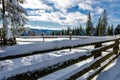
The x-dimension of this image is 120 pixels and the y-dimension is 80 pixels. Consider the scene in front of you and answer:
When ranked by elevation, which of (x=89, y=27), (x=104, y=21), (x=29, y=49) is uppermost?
(x=104, y=21)

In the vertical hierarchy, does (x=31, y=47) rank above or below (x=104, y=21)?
below

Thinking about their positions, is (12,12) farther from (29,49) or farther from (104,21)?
(104,21)

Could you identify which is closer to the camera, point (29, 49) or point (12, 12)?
point (29, 49)

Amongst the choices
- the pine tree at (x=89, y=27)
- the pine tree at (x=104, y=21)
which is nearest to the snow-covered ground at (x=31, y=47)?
the pine tree at (x=89, y=27)

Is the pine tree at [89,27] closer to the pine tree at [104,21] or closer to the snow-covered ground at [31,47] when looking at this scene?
the pine tree at [104,21]

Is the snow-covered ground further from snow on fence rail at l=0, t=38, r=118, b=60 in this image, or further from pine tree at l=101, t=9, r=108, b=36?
pine tree at l=101, t=9, r=108, b=36

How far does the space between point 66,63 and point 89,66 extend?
2.12 meters

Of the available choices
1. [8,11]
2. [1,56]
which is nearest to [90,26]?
[8,11]

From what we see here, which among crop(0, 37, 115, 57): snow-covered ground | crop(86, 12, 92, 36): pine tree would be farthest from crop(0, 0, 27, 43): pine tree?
crop(86, 12, 92, 36): pine tree

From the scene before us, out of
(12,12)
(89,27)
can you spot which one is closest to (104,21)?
(89,27)

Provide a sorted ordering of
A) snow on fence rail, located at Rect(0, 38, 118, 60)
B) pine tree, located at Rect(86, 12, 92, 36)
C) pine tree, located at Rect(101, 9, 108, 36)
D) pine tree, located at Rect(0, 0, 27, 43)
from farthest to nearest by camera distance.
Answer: pine tree, located at Rect(101, 9, 108, 36) → pine tree, located at Rect(86, 12, 92, 36) → pine tree, located at Rect(0, 0, 27, 43) → snow on fence rail, located at Rect(0, 38, 118, 60)

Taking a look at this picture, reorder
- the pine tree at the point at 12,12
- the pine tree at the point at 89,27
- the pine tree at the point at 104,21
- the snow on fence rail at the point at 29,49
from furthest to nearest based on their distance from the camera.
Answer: the pine tree at the point at 104,21 → the pine tree at the point at 89,27 → the pine tree at the point at 12,12 → the snow on fence rail at the point at 29,49

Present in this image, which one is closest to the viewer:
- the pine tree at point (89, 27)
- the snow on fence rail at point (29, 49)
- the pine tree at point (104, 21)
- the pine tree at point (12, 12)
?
the snow on fence rail at point (29, 49)

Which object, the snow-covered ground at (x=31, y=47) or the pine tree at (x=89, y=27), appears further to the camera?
the pine tree at (x=89, y=27)
